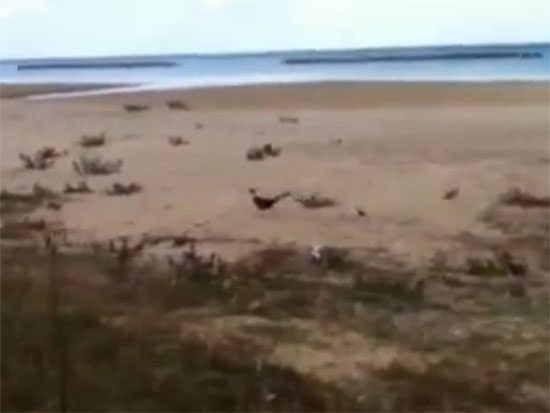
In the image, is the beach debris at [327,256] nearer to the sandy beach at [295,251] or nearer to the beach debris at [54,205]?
the sandy beach at [295,251]

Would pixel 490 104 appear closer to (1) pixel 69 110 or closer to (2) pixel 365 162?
(2) pixel 365 162

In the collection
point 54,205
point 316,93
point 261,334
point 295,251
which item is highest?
point 316,93

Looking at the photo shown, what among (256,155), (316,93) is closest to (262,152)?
(256,155)

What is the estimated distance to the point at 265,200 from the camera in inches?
56.5

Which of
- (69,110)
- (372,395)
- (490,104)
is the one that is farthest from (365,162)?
(69,110)

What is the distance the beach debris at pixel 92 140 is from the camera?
149 cm

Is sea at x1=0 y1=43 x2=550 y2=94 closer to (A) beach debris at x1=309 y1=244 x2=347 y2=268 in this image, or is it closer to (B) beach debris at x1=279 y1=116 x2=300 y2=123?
(B) beach debris at x1=279 y1=116 x2=300 y2=123

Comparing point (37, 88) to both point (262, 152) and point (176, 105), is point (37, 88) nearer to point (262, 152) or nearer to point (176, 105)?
point (176, 105)

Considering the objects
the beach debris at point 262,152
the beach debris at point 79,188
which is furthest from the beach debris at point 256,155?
the beach debris at point 79,188

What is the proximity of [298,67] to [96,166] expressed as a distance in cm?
32

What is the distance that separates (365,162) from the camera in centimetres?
142

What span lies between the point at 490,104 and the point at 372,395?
1.38 ft

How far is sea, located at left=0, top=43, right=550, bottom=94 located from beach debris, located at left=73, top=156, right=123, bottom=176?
11 cm

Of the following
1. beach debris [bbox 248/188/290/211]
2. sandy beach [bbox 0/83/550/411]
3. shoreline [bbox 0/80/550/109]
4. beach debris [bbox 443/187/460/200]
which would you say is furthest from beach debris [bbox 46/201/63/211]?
beach debris [bbox 443/187/460/200]
